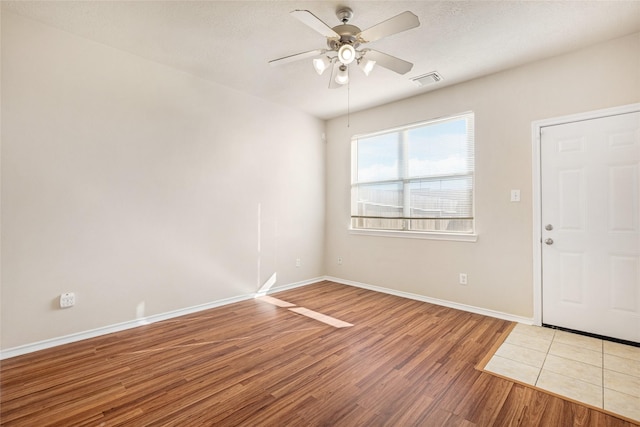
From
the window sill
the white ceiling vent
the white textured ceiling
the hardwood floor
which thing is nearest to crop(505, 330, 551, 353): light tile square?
the hardwood floor

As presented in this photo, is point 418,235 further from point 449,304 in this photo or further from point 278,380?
point 278,380

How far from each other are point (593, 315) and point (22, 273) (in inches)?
203

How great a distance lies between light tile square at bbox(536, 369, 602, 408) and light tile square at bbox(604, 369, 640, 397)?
4.4 inches

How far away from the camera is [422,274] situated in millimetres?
3986

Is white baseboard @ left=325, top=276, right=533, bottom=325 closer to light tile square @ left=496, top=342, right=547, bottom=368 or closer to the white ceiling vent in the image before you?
light tile square @ left=496, top=342, right=547, bottom=368

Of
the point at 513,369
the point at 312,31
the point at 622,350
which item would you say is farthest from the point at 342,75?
the point at 622,350

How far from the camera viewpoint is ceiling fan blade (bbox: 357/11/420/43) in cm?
188

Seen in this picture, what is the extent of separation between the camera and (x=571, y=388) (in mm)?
2006

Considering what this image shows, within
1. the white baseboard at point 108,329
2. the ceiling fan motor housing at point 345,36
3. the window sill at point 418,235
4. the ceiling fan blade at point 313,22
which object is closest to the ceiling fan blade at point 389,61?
the ceiling fan motor housing at point 345,36

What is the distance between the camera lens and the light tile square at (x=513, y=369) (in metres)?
2.13

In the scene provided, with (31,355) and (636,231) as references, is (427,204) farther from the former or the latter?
(31,355)

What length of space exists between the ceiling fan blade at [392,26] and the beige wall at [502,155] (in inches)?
77.4

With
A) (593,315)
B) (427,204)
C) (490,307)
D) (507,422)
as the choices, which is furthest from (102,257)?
(593,315)

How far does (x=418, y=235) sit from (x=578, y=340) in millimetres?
1891
